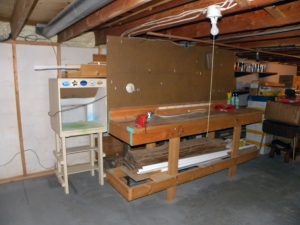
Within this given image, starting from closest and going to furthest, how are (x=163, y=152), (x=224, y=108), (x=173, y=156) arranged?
(x=173, y=156) < (x=163, y=152) < (x=224, y=108)

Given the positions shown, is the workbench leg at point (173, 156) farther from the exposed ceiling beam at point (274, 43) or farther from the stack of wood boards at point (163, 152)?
the exposed ceiling beam at point (274, 43)

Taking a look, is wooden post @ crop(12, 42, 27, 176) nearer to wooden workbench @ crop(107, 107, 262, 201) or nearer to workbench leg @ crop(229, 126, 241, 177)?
wooden workbench @ crop(107, 107, 262, 201)

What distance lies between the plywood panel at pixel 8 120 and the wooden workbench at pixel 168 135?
51.8 inches

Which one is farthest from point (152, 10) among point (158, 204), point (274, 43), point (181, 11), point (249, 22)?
point (158, 204)

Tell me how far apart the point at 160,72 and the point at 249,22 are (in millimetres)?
1288

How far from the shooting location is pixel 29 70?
9.86 ft

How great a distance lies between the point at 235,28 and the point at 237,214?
191 centimetres

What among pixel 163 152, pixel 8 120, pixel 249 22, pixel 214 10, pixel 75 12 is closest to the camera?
pixel 214 10

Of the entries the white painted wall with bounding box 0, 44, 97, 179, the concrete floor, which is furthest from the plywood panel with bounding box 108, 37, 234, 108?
the concrete floor

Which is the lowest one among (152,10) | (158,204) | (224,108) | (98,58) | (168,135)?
(158,204)

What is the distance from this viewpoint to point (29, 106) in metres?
3.07

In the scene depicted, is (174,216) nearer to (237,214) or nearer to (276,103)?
(237,214)

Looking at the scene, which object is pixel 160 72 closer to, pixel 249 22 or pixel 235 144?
pixel 249 22

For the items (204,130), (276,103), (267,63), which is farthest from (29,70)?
(267,63)
